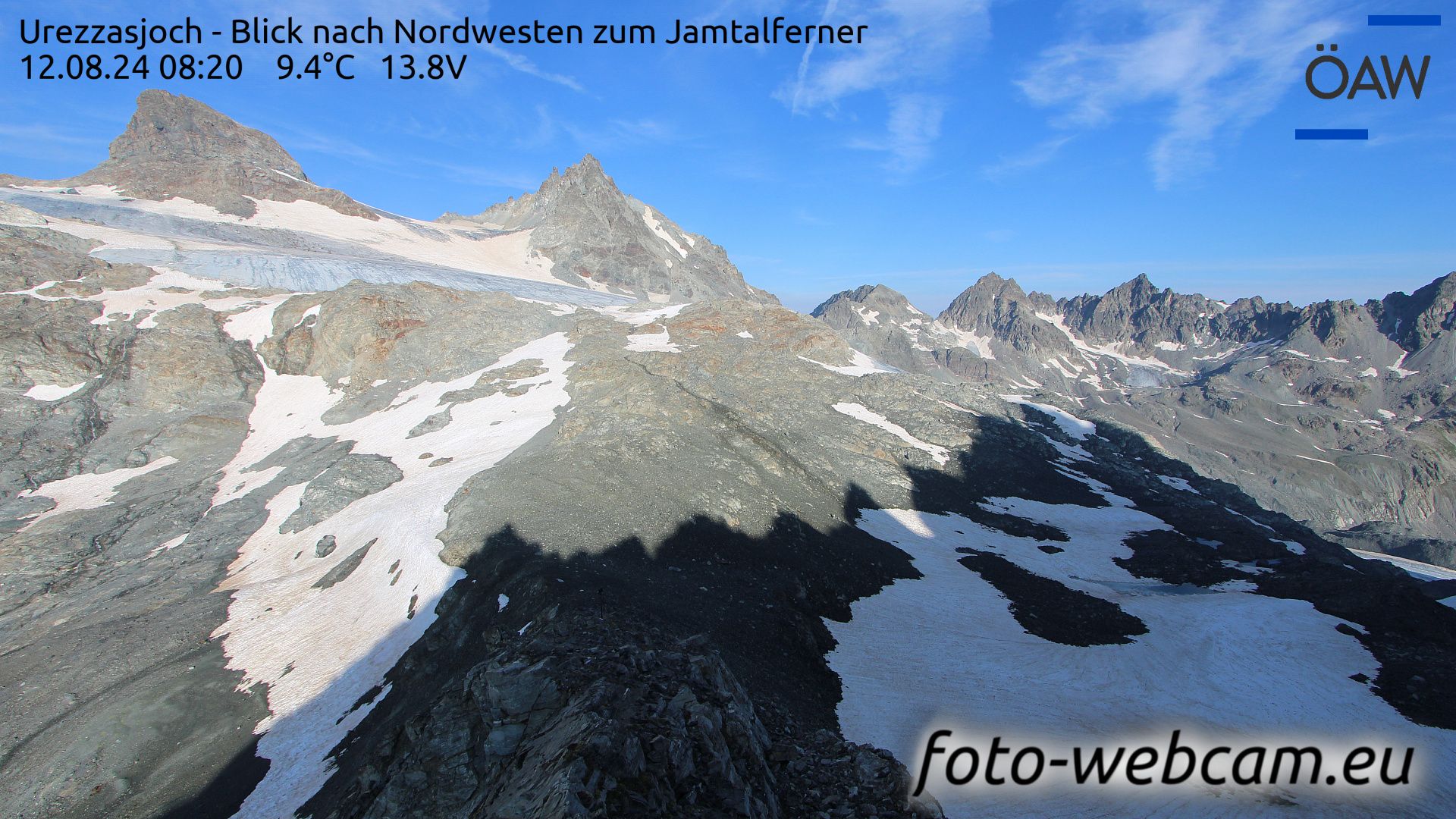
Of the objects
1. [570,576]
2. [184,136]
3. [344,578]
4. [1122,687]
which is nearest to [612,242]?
[184,136]

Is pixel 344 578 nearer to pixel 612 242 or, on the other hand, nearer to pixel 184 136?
pixel 612 242

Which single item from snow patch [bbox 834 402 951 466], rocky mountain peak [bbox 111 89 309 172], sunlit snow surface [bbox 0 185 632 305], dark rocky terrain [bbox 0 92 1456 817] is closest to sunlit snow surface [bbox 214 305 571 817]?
dark rocky terrain [bbox 0 92 1456 817]

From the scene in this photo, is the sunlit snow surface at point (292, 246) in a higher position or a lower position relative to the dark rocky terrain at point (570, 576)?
higher

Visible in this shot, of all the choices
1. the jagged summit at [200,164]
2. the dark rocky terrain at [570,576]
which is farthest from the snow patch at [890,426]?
the jagged summit at [200,164]

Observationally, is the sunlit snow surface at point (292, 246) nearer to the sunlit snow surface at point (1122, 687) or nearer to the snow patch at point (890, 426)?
the snow patch at point (890, 426)

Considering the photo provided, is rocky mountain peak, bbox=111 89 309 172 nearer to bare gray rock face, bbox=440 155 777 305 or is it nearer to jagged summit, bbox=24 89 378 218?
jagged summit, bbox=24 89 378 218

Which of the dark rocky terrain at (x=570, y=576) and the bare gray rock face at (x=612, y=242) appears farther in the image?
the bare gray rock face at (x=612, y=242)
